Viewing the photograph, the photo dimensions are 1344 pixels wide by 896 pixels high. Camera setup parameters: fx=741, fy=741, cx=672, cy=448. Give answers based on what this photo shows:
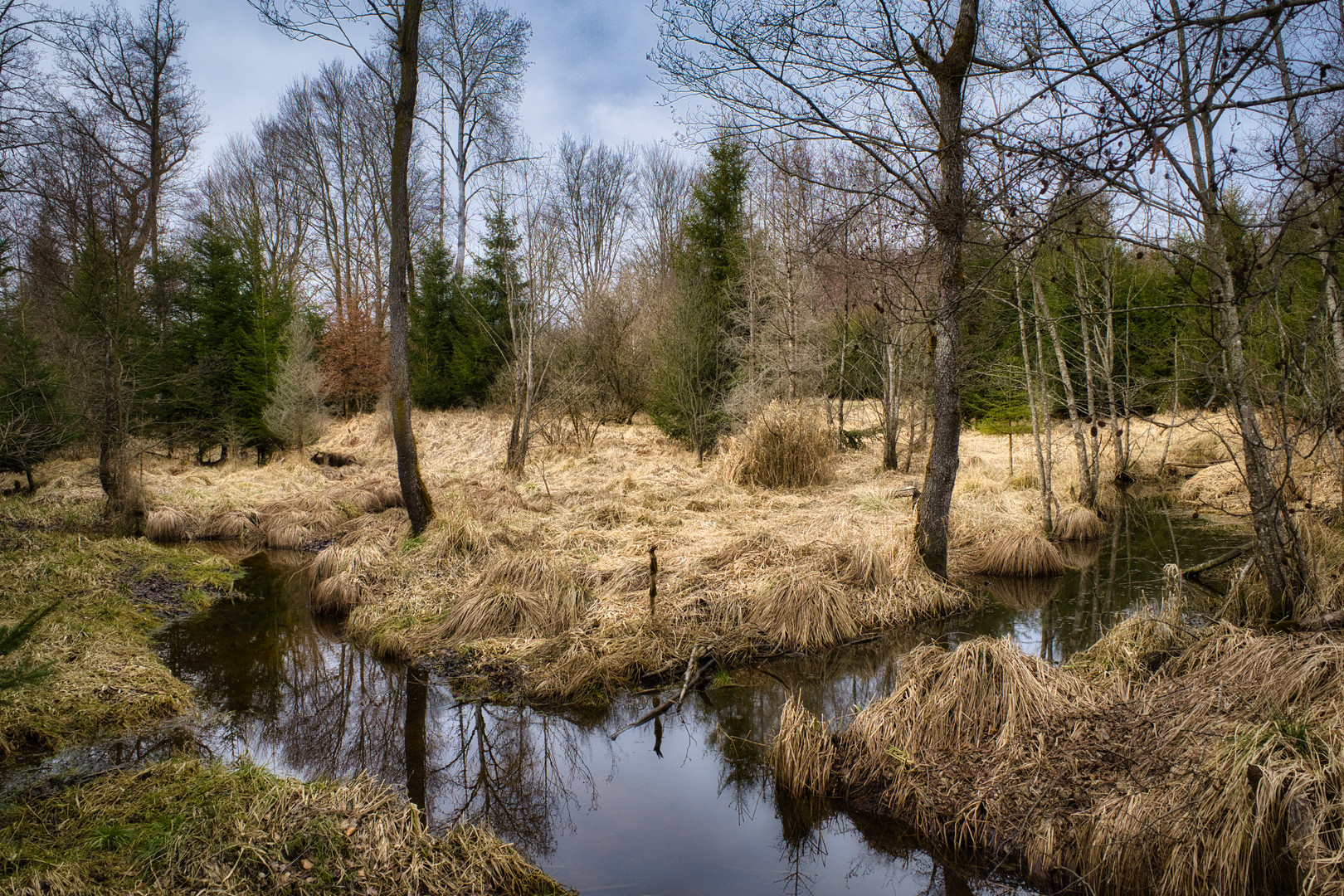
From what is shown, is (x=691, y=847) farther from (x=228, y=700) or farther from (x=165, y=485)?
(x=165, y=485)

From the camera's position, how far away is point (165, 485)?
556 inches

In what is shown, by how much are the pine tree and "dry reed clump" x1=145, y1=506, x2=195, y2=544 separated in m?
7.34

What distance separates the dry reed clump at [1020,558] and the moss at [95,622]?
315 inches

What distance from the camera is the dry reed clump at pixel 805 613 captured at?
6.47 m

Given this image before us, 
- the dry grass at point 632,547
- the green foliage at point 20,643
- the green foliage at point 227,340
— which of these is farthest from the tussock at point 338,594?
the green foliage at point 227,340

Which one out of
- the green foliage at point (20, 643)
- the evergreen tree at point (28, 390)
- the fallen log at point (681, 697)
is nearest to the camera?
the green foliage at point (20, 643)

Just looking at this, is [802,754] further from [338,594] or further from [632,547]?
[338,594]

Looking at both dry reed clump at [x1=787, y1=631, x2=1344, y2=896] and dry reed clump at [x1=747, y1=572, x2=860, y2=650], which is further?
dry reed clump at [x1=747, y1=572, x2=860, y2=650]

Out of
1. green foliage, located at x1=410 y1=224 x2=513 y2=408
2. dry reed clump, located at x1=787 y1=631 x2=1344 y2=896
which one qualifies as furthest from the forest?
green foliage, located at x1=410 y1=224 x2=513 y2=408

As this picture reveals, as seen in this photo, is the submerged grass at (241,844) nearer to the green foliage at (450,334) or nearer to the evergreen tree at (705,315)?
the evergreen tree at (705,315)

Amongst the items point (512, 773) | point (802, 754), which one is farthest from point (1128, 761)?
point (512, 773)

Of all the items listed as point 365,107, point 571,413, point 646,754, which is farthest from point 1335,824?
point 365,107

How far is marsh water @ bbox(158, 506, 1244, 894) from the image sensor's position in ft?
12.0

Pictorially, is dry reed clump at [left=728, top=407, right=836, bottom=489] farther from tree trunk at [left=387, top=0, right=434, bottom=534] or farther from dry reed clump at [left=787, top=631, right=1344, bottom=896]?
dry reed clump at [left=787, top=631, right=1344, bottom=896]
